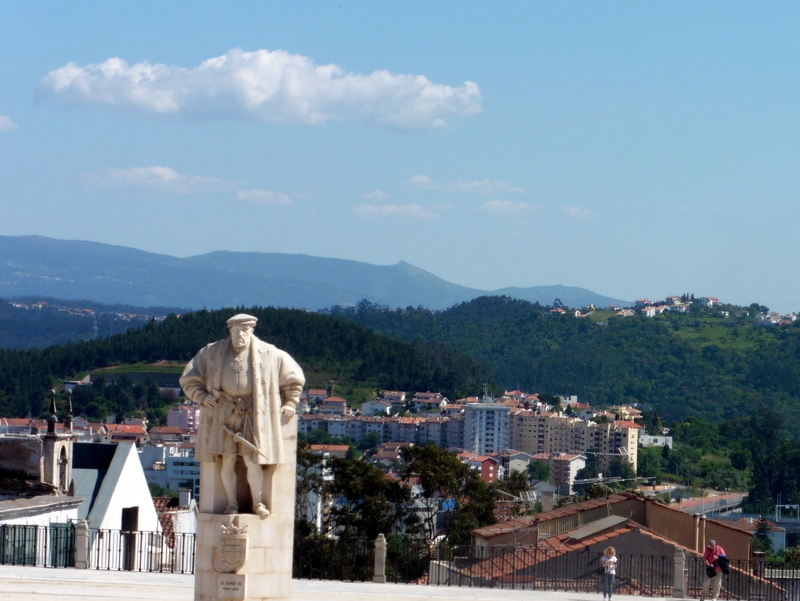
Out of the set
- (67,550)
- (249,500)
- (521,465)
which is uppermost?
(249,500)

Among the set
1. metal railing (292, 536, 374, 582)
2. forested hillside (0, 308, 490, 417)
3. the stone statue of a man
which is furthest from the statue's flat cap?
forested hillside (0, 308, 490, 417)

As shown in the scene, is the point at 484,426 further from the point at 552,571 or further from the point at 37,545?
the point at 37,545

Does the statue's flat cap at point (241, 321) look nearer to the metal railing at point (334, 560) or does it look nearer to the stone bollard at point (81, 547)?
the stone bollard at point (81, 547)

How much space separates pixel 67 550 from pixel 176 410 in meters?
156

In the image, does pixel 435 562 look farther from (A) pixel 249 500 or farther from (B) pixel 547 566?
(A) pixel 249 500

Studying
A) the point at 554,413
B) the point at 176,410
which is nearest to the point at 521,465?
the point at 554,413

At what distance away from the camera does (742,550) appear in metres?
25.8

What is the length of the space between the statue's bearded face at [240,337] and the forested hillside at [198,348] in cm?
16645

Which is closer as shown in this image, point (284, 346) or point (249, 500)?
point (249, 500)

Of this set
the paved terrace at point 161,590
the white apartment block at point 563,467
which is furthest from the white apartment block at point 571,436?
the paved terrace at point 161,590

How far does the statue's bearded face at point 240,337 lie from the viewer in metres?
10.7

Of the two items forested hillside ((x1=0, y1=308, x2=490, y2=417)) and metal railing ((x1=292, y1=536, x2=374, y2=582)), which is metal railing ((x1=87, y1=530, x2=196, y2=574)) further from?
forested hillside ((x1=0, y1=308, x2=490, y2=417))

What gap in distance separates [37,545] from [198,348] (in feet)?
555

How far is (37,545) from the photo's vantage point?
19.8m
